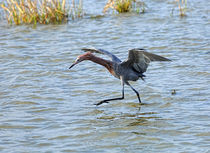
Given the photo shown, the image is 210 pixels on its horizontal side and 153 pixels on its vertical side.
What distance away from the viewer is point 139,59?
6598 millimetres

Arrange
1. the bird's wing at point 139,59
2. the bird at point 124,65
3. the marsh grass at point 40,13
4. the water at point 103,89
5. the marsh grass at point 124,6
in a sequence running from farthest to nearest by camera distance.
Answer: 1. the marsh grass at point 124,6
2. the marsh grass at point 40,13
3. the bird at point 124,65
4. the bird's wing at point 139,59
5. the water at point 103,89

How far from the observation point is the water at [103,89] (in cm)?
552

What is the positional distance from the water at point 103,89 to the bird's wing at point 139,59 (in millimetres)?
602

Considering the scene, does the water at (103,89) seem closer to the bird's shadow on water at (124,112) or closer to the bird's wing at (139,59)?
the bird's shadow on water at (124,112)

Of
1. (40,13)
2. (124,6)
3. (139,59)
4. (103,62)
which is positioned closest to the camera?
(139,59)

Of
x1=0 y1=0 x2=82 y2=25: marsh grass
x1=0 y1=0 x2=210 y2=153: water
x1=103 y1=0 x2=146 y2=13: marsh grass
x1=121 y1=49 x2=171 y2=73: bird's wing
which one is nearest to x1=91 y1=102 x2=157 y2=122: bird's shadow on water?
x1=0 y1=0 x2=210 y2=153: water

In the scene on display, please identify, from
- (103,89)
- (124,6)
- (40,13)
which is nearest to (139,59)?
(103,89)

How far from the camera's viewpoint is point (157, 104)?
685 centimetres

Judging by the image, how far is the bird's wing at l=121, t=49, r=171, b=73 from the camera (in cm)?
633

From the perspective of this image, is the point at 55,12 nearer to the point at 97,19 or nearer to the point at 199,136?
the point at 97,19

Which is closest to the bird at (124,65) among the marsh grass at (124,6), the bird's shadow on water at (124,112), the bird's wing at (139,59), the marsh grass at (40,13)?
the bird's wing at (139,59)

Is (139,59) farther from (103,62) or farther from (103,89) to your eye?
(103,89)

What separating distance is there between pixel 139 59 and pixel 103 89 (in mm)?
1360

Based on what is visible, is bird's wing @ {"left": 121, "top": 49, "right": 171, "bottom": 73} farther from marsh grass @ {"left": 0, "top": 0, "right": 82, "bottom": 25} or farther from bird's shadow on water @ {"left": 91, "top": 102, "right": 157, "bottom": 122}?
marsh grass @ {"left": 0, "top": 0, "right": 82, "bottom": 25}
